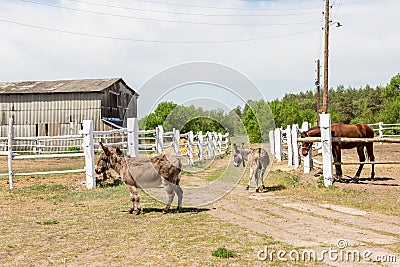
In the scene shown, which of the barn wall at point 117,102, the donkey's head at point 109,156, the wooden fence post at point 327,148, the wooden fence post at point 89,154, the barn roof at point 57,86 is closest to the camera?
the donkey's head at point 109,156

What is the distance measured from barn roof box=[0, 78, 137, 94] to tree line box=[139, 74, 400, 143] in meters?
15.7

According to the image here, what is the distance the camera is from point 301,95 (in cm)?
14875

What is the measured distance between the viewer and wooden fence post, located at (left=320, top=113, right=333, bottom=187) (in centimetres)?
1305

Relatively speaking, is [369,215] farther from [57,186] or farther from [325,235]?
[57,186]

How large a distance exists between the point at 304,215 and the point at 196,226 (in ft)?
7.54

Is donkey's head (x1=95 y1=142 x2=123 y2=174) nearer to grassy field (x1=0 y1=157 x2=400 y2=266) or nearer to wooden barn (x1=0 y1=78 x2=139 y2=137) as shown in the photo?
grassy field (x1=0 y1=157 x2=400 y2=266)

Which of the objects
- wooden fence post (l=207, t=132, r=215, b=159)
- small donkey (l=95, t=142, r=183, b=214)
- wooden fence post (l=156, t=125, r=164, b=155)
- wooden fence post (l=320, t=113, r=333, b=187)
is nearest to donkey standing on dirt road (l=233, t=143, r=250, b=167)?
wooden fence post (l=320, t=113, r=333, b=187)

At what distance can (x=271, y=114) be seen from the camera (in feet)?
50.4

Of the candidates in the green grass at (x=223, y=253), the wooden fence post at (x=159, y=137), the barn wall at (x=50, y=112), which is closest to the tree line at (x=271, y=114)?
the wooden fence post at (x=159, y=137)

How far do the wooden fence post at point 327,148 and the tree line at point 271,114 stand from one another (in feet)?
5.95

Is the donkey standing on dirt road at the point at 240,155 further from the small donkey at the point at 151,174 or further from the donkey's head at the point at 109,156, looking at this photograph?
the donkey's head at the point at 109,156

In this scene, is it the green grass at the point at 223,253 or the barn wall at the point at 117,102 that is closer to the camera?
the green grass at the point at 223,253

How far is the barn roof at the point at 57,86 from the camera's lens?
144ft

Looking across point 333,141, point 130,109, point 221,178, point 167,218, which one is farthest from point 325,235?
point 130,109
